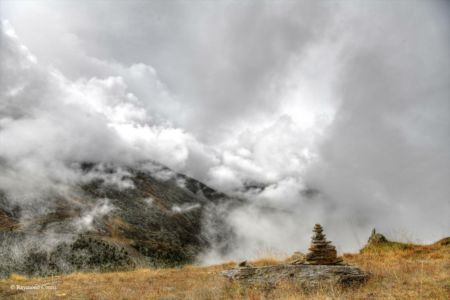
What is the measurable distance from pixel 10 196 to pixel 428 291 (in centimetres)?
19515

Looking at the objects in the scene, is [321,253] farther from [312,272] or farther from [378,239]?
[378,239]

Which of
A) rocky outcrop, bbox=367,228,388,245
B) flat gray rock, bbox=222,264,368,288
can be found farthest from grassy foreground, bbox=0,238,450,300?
rocky outcrop, bbox=367,228,388,245

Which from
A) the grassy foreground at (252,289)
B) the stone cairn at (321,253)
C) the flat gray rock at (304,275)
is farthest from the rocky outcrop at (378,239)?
the flat gray rock at (304,275)

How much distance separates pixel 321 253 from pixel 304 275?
2.90m

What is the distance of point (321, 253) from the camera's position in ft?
53.9

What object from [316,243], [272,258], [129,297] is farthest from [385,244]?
[129,297]

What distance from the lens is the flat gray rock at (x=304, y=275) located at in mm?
13297

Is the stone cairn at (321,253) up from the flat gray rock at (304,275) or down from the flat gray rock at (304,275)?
up

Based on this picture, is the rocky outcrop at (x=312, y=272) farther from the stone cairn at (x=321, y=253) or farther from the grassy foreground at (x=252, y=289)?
the grassy foreground at (x=252, y=289)

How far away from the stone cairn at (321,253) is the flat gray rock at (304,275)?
164cm

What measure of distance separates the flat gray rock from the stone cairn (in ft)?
5.38

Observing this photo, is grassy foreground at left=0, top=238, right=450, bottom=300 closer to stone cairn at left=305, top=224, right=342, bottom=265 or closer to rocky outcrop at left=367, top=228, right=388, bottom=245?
stone cairn at left=305, top=224, right=342, bottom=265

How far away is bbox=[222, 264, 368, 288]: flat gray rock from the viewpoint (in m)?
13.3

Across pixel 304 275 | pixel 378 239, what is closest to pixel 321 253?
pixel 304 275
